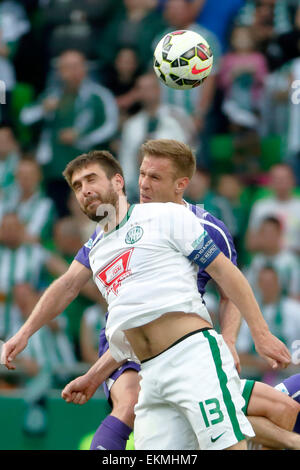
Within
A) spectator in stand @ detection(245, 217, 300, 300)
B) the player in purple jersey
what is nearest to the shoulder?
the player in purple jersey

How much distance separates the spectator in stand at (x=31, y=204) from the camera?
9.34 m

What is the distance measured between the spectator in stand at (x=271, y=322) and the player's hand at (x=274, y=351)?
3.54 meters

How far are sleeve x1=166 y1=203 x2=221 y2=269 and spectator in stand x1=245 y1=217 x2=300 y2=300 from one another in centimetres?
377

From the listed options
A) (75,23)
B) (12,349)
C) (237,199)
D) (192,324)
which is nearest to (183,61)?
(192,324)

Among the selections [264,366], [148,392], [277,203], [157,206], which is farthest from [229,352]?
[277,203]

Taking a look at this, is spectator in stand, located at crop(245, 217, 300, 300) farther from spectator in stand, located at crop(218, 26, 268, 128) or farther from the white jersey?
the white jersey

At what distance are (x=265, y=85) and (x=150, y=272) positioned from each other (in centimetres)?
531

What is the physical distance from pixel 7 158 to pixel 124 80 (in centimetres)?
156

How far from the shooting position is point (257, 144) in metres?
9.58

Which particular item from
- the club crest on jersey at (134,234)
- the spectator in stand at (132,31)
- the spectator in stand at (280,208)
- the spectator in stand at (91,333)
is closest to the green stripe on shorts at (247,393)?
the club crest on jersey at (134,234)

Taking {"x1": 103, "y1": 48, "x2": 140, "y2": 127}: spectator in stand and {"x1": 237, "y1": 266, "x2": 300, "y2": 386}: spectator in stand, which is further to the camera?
{"x1": 103, "y1": 48, "x2": 140, "y2": 127}: spectator in stand

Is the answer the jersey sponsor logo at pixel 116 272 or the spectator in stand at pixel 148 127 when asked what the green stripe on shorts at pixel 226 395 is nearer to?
the jersey sponsor logo at pixel 116 272

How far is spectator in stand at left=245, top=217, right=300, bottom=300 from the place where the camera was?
335 inches
